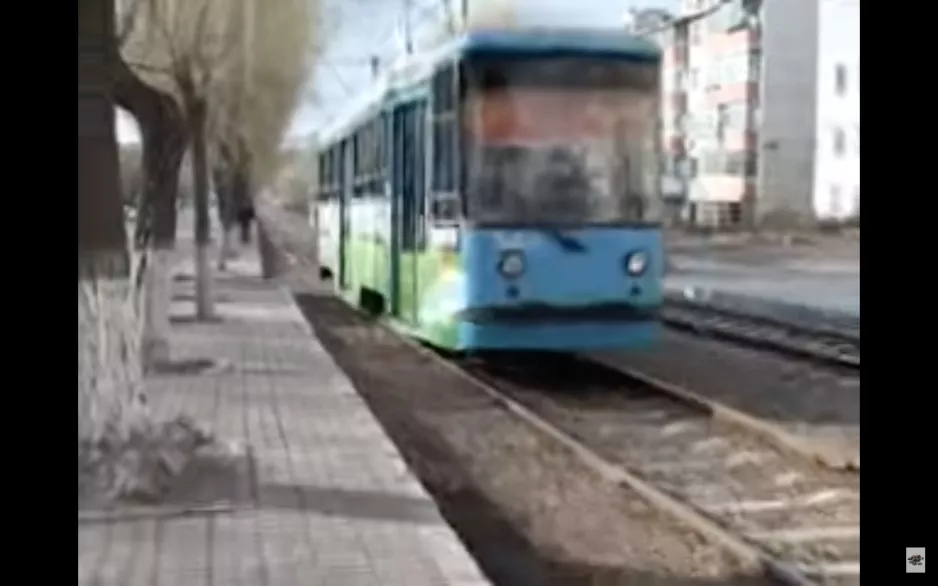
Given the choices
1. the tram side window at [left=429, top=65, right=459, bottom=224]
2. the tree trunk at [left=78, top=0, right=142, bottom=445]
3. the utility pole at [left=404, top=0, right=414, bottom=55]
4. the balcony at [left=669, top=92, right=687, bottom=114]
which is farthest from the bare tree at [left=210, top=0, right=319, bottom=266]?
the tree trunk at [left=78, top=0, right=142, bottom=445]

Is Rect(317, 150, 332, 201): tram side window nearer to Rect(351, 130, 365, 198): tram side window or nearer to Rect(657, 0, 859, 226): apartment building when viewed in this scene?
Rect(351, 130, 365, 198): tram side window

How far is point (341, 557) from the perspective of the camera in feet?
21.2

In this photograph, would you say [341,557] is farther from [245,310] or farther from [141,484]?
[245,310]

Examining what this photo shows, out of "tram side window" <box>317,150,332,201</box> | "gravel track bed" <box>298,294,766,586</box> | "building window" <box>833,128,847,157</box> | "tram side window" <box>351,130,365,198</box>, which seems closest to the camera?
"gravel track bed" <box>298,294,766,586</box>

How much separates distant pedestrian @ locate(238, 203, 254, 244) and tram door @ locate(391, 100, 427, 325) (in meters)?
11.5

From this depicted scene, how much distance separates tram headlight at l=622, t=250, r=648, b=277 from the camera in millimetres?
12383

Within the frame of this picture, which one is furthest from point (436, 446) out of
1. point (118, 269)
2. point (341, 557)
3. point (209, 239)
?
point (209, 239)

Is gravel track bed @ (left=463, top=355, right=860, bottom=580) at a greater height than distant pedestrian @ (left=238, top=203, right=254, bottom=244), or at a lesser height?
lesser

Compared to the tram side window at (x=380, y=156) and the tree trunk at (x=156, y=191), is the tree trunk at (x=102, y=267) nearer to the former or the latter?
the tree trunk at (x=156, y=191)

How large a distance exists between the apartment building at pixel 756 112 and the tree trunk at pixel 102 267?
7.12 meters

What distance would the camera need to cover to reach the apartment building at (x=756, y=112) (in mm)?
16234

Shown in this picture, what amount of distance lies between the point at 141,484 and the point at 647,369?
8.35m

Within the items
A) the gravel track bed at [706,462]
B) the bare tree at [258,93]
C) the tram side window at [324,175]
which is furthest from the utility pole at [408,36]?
the tram side window at [324,175]
